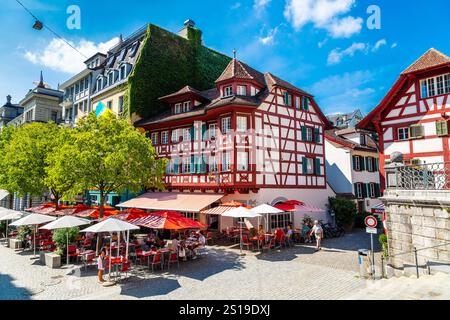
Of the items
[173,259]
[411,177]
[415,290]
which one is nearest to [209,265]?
[173,259]

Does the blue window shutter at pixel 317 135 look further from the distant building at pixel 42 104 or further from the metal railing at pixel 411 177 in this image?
the distant building at pixel 42 104

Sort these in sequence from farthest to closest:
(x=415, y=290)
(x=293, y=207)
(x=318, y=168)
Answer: (x=318, y=168)
(x=293, y=207)
(x=415, y=290)

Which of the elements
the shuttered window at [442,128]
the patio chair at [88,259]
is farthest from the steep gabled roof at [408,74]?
the patio chair at [88,259]

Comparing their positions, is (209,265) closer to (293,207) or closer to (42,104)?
(293,207)

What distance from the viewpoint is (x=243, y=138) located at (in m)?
21.0

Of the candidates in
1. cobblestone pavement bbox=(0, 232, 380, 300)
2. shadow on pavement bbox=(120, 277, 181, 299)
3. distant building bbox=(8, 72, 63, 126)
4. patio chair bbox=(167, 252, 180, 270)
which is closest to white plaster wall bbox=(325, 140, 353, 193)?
cobblestone pavement bbox=(0, 232, 380, 300)

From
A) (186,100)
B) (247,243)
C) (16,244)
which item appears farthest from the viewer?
(186,100)

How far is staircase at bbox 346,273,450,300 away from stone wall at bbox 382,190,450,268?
0.96 metres

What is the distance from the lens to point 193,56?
33625mm

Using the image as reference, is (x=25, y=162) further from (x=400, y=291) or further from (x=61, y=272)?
(x=400, y=291)

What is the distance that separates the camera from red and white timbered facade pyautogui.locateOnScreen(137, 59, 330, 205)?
2092 cm

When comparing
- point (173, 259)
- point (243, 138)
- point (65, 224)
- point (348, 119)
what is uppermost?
point (348, 119)

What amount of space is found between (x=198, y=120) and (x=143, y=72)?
9.18 metres

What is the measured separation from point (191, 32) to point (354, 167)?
73.5 feet
